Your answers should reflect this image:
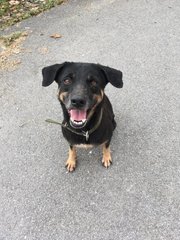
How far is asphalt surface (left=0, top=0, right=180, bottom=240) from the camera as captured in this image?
3.66m

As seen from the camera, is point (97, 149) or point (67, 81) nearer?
point (67, 81)

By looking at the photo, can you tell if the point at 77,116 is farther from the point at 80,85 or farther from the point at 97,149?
the point at 97,149

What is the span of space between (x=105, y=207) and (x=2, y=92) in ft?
8.23

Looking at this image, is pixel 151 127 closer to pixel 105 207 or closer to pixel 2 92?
pixel 105 207

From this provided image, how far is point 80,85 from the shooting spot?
3.28 meters

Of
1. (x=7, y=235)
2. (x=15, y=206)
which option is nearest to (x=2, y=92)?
(x=15, y=206)

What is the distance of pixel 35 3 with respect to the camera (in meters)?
7.10

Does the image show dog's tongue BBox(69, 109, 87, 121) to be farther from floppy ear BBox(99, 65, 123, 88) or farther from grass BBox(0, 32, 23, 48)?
grass BBox(0, 32, 23, 48)

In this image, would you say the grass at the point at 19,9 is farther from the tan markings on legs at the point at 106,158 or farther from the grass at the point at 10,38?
the tan markings on legs at the point at 106,158

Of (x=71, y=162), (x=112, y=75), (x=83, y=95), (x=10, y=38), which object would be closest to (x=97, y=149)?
(x=71, y=162)

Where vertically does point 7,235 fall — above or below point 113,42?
below

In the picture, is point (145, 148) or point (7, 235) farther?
point (145, 148)

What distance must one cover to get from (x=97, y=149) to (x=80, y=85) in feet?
4.37

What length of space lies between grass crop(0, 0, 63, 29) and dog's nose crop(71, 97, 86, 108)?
396cm
